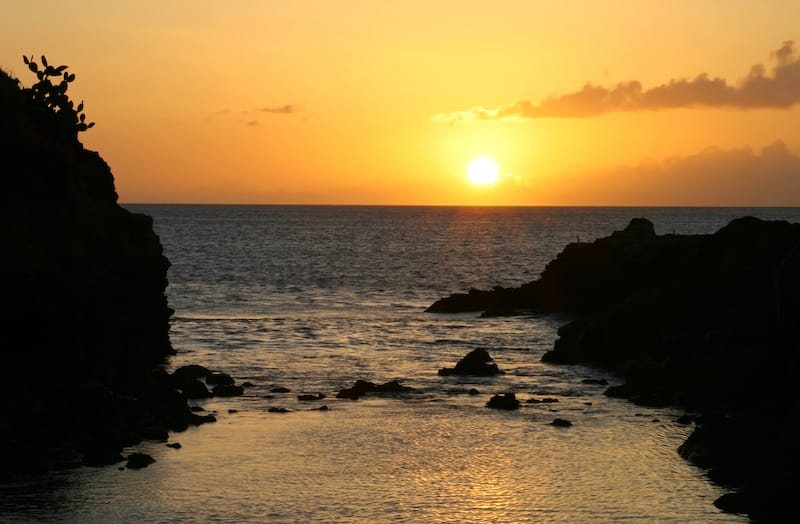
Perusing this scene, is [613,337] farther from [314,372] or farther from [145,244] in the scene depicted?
[145,244]

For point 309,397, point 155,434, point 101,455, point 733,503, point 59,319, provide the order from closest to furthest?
point 733,503, point 101,455, point 155,434, point 59,319, point 309,397

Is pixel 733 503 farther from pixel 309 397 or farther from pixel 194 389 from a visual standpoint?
pixel 194 389

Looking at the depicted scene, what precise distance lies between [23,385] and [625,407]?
27.1 metres

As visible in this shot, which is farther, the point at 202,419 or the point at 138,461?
the point at 202,419

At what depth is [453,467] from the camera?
37.8m

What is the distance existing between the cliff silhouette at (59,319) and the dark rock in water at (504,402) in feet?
46.1

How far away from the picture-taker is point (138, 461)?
3638 centimetres

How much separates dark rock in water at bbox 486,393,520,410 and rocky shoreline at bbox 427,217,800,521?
6.21 metres

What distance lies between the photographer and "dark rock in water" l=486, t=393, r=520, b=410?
162 feet

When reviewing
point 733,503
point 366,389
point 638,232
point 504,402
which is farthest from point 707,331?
point 638,232

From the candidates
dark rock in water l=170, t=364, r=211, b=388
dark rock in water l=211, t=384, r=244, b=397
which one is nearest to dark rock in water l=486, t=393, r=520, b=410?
dark rock in water l=211, t=384, r=244, b=397

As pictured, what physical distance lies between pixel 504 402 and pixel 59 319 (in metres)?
20.7

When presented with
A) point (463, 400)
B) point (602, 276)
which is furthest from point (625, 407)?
point (602, 276)

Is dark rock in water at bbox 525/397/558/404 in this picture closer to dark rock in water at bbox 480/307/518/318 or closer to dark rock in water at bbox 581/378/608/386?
dark rock in water at bbox 581/378/608/386
